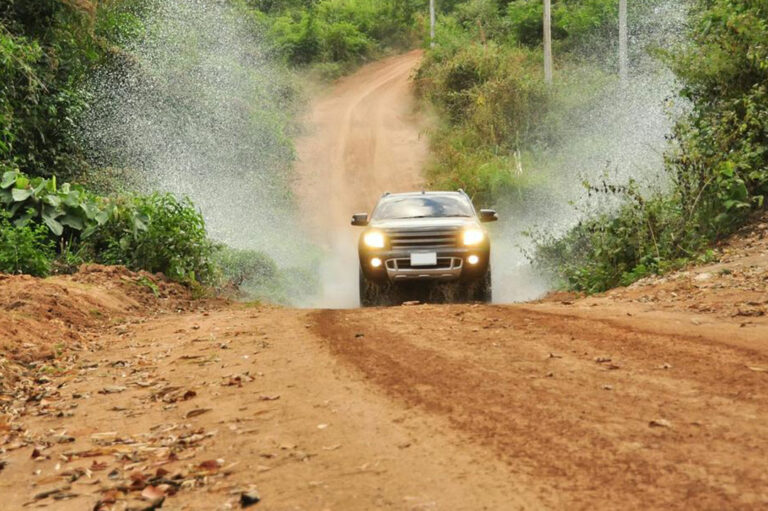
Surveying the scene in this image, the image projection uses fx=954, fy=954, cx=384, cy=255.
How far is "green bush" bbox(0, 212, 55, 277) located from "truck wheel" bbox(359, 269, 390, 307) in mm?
Answer: 4573

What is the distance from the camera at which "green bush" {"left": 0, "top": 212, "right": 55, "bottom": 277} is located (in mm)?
13406

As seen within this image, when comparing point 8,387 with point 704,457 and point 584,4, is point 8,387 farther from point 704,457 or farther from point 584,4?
point 584,4

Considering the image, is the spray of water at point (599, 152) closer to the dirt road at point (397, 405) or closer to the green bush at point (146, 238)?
the green bush at point (146, 238)

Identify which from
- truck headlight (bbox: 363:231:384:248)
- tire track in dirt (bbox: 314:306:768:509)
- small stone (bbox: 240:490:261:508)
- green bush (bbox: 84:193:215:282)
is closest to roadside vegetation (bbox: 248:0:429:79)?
green bush (bbox: 84:193:215:282)

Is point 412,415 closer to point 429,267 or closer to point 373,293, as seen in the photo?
point 429,267

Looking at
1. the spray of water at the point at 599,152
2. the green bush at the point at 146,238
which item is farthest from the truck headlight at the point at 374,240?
the spray of water at the point at 599,152

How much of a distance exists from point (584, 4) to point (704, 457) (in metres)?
38.7

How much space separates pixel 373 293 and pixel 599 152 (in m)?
16.2

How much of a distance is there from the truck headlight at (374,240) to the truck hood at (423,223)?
0.15 m

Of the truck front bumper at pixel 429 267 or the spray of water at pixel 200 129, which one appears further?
the spray of water at pixel 200 129

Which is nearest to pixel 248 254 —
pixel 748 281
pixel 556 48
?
pixel 748 281

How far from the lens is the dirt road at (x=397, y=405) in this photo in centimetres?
436

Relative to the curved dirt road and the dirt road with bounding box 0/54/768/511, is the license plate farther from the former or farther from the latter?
the curved dirt road

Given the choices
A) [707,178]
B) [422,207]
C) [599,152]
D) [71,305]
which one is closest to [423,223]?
[422,207]
